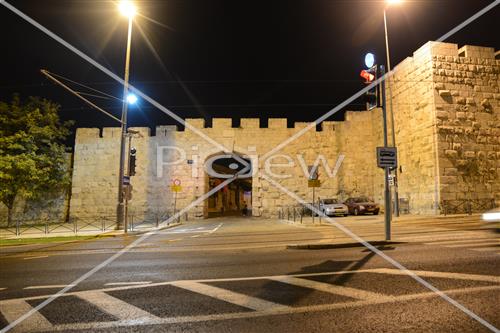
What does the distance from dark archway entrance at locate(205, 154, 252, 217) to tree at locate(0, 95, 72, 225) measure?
1117 cm

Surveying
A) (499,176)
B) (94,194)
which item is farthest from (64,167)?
(499,176)

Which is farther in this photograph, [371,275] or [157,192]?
[157,192]

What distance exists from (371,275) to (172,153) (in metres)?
22.2

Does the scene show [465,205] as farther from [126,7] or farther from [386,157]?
[126,7]

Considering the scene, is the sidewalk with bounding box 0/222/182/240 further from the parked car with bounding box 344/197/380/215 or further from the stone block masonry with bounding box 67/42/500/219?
the parked car with bounding box 344/197/380/215

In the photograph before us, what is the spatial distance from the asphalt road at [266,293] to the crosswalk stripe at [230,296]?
1 cm

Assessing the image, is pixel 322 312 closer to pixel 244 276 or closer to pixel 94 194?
pixel 244 276

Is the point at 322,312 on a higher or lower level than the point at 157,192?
lower

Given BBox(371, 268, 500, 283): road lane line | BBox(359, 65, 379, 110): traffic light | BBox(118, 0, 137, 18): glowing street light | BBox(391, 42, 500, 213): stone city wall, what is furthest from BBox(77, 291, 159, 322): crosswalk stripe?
BBox(391, 42, 500, 213): stone city wall

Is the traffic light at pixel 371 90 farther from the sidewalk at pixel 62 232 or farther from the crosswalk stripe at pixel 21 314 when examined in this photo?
the sidewalk at pixel 62 232

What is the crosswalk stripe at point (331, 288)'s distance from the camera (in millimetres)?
4250

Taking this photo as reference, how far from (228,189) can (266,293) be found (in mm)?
45595

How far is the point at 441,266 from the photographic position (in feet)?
18.8

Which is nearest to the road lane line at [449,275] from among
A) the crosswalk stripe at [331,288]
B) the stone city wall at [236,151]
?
the crosswalk stripe at [331,288]
